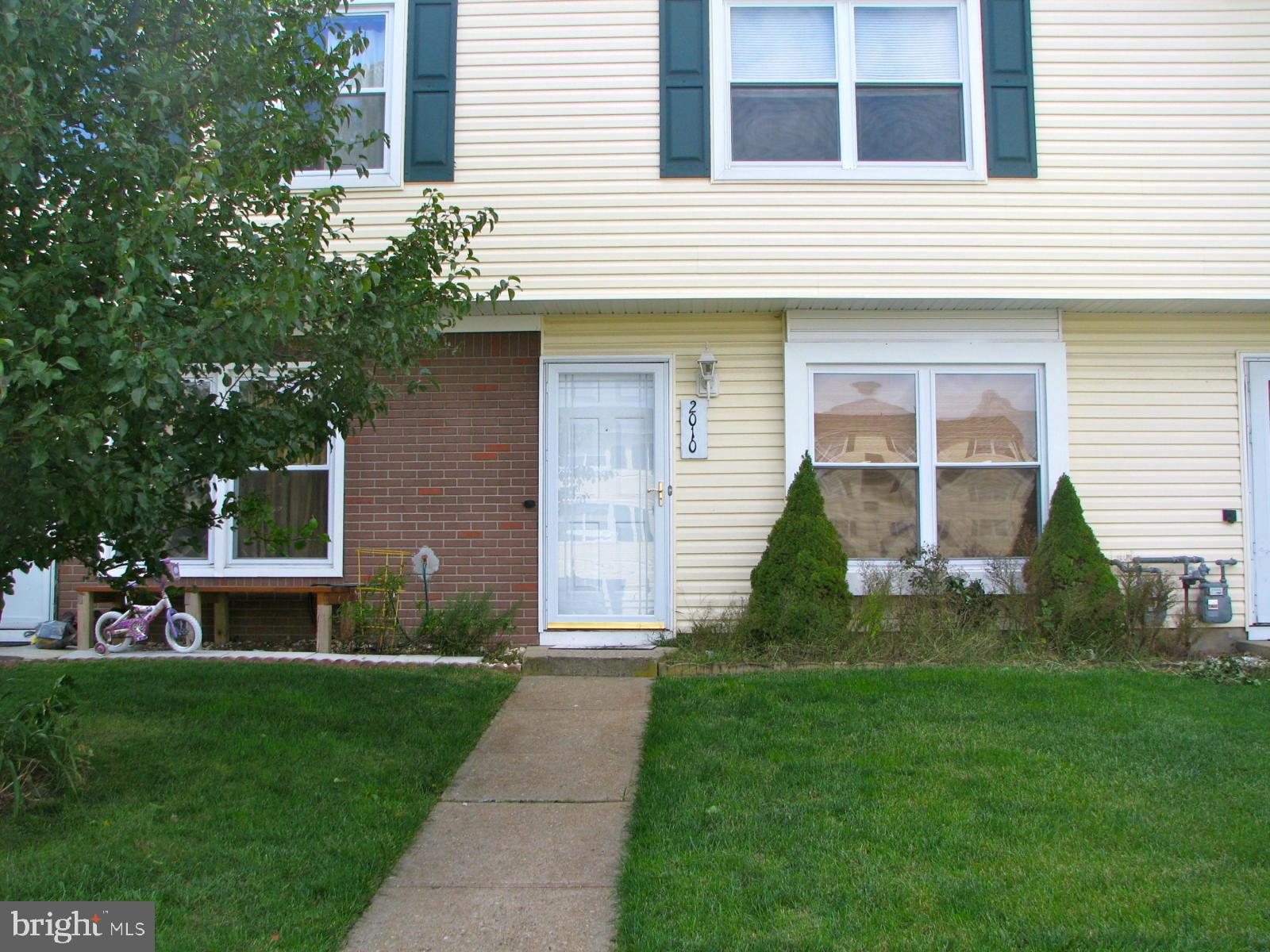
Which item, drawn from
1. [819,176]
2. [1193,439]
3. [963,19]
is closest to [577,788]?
[819,176]

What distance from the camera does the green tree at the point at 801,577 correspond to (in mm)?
7633

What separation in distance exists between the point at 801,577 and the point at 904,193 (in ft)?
10.3

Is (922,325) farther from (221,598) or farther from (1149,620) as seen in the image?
(221,598)

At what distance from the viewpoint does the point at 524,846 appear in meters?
4.59

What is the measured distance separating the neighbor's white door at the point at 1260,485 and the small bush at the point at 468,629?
595cm

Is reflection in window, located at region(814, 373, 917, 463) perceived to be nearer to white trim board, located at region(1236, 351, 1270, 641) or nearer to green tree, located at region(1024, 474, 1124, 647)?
green tree, located at region(1024, 474, 1124, 647)

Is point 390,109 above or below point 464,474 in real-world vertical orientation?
above

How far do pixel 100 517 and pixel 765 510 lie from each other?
5.41 m

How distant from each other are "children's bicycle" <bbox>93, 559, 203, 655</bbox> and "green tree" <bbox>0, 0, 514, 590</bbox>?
3.32m

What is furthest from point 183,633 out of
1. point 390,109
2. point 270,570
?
point 390,109

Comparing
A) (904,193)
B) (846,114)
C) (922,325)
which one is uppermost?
(846,114)

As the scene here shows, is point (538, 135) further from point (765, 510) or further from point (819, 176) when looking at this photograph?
point (765, 510)

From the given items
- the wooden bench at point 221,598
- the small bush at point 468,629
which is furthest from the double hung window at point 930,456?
the wooden bench at point 221,598

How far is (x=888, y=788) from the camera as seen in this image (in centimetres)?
491
